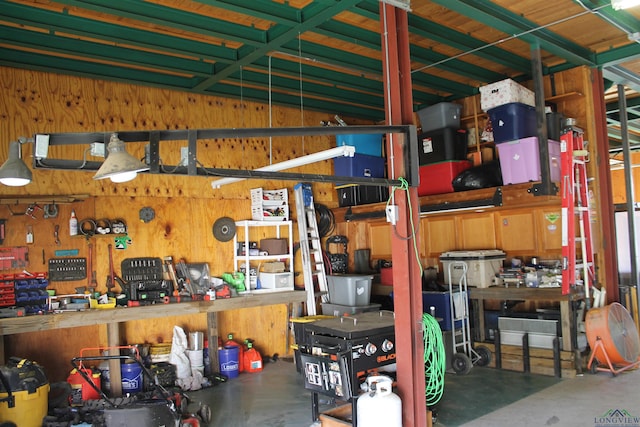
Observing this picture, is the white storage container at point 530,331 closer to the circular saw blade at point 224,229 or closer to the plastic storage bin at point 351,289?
the plastic storage bin at point 351,289

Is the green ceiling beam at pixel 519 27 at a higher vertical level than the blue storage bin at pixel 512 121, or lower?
higher

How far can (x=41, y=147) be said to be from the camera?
2664mm

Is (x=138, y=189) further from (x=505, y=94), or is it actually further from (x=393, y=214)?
(x=505, y=94)

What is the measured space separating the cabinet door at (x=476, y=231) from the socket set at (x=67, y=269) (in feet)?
16.3

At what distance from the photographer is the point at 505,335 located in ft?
21.2


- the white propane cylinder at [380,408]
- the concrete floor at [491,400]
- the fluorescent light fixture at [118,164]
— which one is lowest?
→ the concrete floor at [491,400]

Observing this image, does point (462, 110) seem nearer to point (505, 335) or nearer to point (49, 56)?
point (505, 335)

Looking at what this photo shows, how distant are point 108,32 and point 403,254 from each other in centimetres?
365

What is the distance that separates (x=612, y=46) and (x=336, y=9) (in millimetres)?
3863

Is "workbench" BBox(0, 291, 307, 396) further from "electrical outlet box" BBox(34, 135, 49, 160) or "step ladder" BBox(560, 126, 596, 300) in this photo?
"step ladder" BBox(560, 126, 596, 300)

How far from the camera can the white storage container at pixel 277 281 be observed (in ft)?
23.4

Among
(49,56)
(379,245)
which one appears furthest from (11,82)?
(379,245)

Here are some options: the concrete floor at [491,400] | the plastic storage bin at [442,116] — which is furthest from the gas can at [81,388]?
the plastic storage bin at [442,116]

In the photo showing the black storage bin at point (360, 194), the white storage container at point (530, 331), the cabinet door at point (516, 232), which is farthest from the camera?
the black storage bin at point (360, 194)
